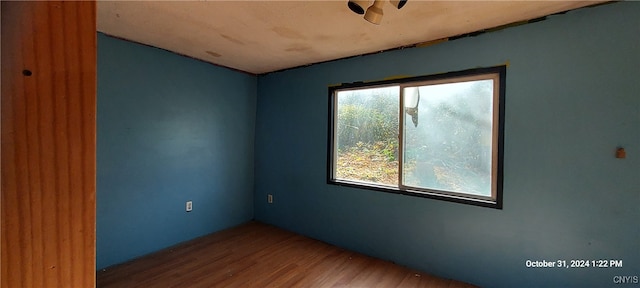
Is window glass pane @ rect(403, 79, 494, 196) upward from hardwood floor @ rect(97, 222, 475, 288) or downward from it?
upward

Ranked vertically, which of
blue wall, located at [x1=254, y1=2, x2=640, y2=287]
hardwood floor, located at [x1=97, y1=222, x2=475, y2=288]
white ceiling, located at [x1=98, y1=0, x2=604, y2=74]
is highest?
white ceiling, located at [x1=98, y1=0, x2=604, y2=74]

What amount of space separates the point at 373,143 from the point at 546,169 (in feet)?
4.71

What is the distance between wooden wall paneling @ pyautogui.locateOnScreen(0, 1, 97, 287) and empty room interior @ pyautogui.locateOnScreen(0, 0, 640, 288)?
42.4 inches

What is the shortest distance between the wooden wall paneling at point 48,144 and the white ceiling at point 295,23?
159 cm

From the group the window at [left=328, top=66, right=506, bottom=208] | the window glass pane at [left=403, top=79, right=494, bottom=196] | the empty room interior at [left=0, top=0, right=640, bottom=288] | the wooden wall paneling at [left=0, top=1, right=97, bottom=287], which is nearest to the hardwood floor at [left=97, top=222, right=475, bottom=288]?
the empty room interior at [left=0, top=0, right=640, bottom=288]

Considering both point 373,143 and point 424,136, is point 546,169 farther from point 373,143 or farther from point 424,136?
point 373,143

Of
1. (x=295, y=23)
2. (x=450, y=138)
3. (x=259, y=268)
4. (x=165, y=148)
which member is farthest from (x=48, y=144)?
(x=165, y=148)

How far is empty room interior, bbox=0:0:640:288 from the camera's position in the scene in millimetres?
1772

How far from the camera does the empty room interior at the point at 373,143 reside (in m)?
1.77

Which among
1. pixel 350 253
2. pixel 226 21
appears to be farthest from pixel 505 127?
pixel 226 21

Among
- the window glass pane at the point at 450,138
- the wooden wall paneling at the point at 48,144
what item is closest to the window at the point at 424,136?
the window glass pane at the point at 450,138

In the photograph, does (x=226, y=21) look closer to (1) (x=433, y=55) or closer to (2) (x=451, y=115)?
(1) (x=433, y=55)

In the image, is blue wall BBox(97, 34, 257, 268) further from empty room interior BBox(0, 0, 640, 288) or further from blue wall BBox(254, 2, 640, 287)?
blue wall BBox(254, 2, 640, 287)

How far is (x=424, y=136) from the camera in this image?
2.48m
